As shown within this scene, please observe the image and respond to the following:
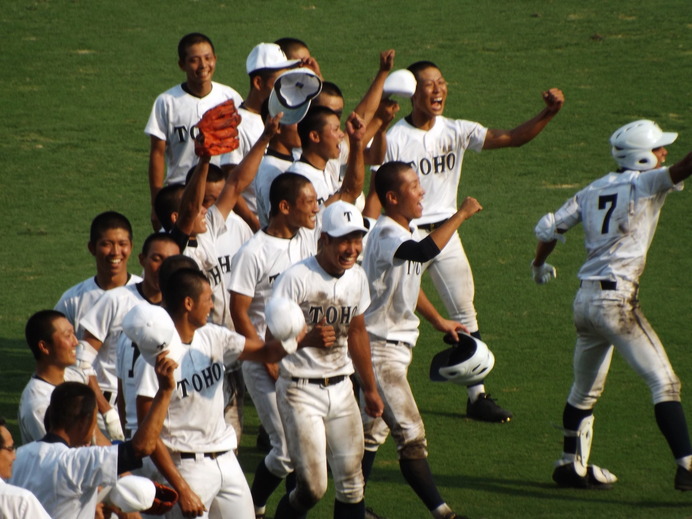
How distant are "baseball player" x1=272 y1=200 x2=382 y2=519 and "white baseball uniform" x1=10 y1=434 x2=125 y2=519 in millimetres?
1358

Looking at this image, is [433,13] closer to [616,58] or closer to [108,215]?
[616,58]

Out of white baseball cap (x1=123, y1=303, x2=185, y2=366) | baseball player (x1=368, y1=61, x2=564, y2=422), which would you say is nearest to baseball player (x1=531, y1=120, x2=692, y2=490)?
baseball player (x1=368, y1=61, x2=564, y2=422)

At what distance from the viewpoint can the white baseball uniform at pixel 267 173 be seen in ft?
22.0

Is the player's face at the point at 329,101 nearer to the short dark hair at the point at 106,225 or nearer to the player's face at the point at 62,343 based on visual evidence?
the short dark hair at the point at 106,225

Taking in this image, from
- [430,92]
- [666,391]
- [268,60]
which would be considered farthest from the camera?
[430,92]

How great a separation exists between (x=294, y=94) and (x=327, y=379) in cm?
178

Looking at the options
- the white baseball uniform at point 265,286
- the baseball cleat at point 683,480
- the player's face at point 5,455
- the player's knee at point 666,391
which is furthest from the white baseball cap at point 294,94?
the player's face at point 5,455

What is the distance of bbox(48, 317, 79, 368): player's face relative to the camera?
199 inches

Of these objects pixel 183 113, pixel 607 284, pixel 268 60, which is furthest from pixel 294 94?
pixel 607 284

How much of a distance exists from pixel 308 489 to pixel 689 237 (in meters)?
6.66

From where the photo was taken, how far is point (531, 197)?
Result: 39.9ft

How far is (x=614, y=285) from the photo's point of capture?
6512 mm

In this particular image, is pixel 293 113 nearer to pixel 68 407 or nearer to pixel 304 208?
pixel 304 208

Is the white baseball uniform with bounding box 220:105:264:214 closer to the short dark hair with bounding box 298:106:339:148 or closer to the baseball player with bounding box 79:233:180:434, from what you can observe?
the short dark hair with bounding box 298:106:339:148
